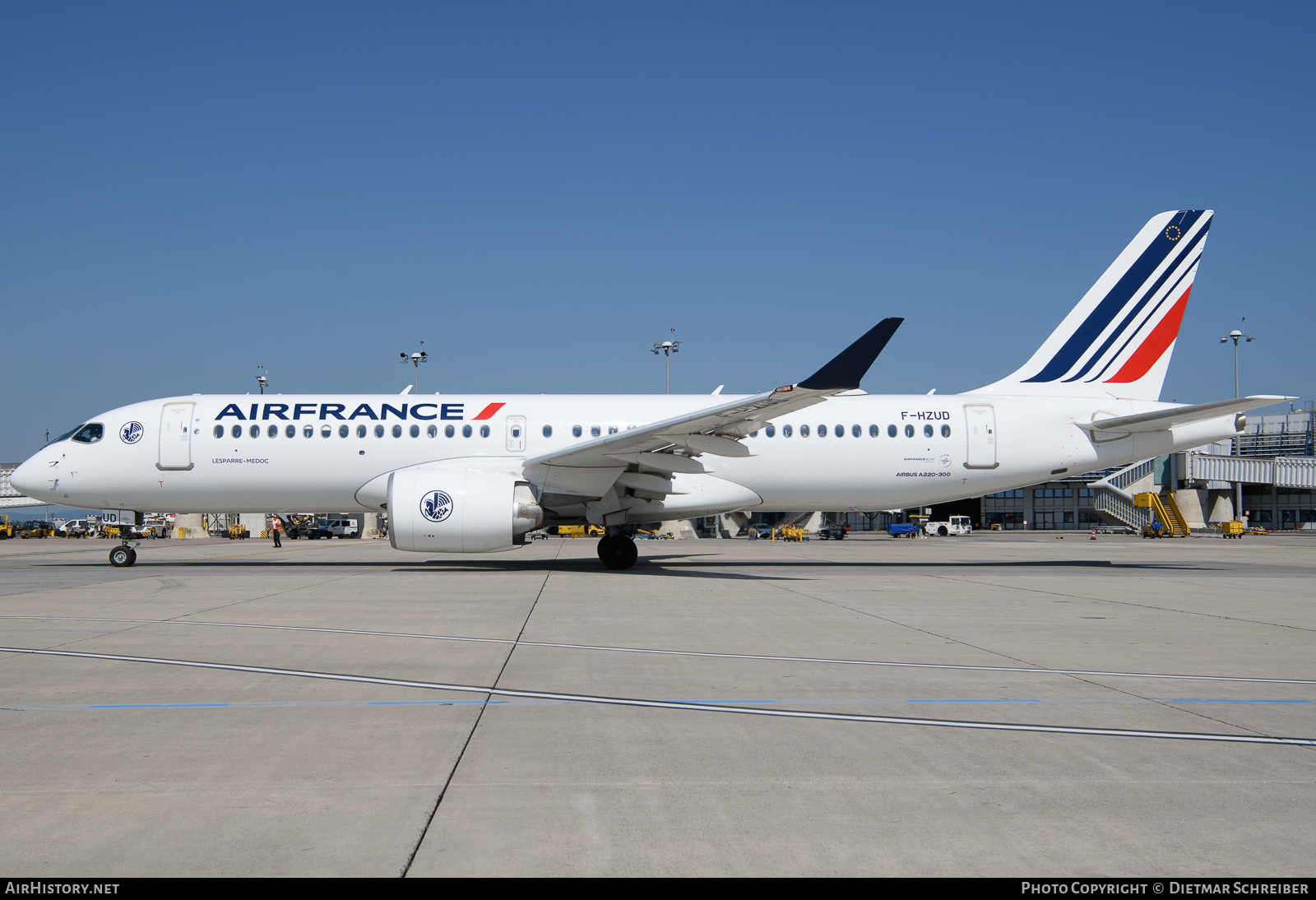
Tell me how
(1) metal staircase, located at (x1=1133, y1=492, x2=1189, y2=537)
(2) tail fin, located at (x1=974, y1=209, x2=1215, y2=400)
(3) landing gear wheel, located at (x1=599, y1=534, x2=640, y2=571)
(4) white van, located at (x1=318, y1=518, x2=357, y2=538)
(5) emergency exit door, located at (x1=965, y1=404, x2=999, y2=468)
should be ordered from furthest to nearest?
(4) white van, located at (x1=318, y1=518, x2=357, y2=538) < (1) metal staircase, located at (x1=1133, y1=492, x2=1189, y2=537) < (2) tail fin, located at (x1=974, y1=209, x2=1215, y2=400) < (5) emergency exit door, located at (x1=965, y1=404, x2=999, y2=468) < (3) landing gear wheel, located at (x1=599, y1=534, x2=640, y2=571)

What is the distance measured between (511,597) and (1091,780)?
9.52 metres

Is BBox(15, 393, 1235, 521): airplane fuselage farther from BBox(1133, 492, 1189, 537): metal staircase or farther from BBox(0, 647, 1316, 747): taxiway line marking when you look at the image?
BBox(1133, 492, 1189, 537): metal staircase

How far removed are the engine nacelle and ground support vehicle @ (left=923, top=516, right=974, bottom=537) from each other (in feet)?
154

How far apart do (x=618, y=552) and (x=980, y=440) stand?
8460 mm

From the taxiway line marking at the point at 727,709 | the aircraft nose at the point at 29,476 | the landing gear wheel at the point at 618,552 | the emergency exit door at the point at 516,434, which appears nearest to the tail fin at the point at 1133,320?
the landing gear wheel at the point at 618,552

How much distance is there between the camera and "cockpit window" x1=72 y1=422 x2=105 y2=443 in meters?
19.2

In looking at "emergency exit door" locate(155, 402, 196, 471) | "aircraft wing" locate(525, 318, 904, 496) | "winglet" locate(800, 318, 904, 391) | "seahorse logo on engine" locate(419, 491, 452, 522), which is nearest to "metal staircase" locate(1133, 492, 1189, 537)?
"aircraft wing" locate(525, 318, 904, 496)

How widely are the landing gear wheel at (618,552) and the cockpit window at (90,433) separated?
11226 mm

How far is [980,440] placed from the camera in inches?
773

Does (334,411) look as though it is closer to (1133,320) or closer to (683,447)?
(683,447)

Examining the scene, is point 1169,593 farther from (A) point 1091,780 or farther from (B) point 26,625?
(B) point 26,625

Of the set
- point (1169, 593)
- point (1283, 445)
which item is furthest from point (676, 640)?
point (1283, 445)

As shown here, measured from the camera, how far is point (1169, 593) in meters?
13.8

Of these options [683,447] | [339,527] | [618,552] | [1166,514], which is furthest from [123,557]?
[1166,514]
